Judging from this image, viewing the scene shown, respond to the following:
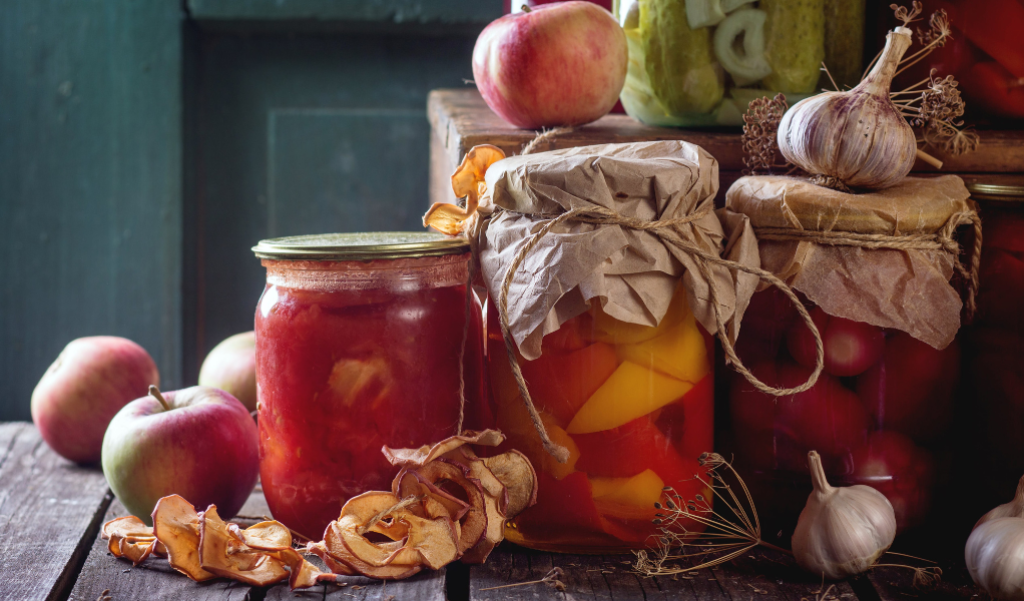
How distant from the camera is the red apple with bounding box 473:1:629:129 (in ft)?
3.19

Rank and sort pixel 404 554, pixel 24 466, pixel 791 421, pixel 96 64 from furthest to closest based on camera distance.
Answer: pixel 96 64 < pixel 24 466 < pixel 791 421 < pixel 404 554

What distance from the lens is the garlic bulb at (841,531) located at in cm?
73

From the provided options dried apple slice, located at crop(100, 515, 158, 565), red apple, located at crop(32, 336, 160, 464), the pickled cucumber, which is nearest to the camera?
dried apple slice, located at crop(100, 515, 158, 565)

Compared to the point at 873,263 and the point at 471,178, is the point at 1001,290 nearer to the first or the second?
the point at 873,263

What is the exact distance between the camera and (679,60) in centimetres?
100

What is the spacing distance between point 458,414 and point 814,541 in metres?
0.34

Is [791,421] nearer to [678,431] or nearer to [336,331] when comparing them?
[678,431]

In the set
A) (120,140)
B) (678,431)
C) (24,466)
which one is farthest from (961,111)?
(120,140)

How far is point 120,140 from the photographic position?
1930 millimetres

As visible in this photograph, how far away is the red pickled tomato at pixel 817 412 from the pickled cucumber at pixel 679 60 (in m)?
0.34

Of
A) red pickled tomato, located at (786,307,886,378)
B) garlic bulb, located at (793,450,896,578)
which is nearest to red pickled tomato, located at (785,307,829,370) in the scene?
red pickled tomato, located at (786,307,886,378)

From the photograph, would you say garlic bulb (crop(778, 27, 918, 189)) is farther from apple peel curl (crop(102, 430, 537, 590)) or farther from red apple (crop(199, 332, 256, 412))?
red apple (crop(199, 332, 256, 412))

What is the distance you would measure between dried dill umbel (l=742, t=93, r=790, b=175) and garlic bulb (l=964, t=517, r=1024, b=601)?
15.3 inches

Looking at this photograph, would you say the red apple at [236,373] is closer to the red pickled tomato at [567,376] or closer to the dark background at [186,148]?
the red pickled tomato at [567,376]
